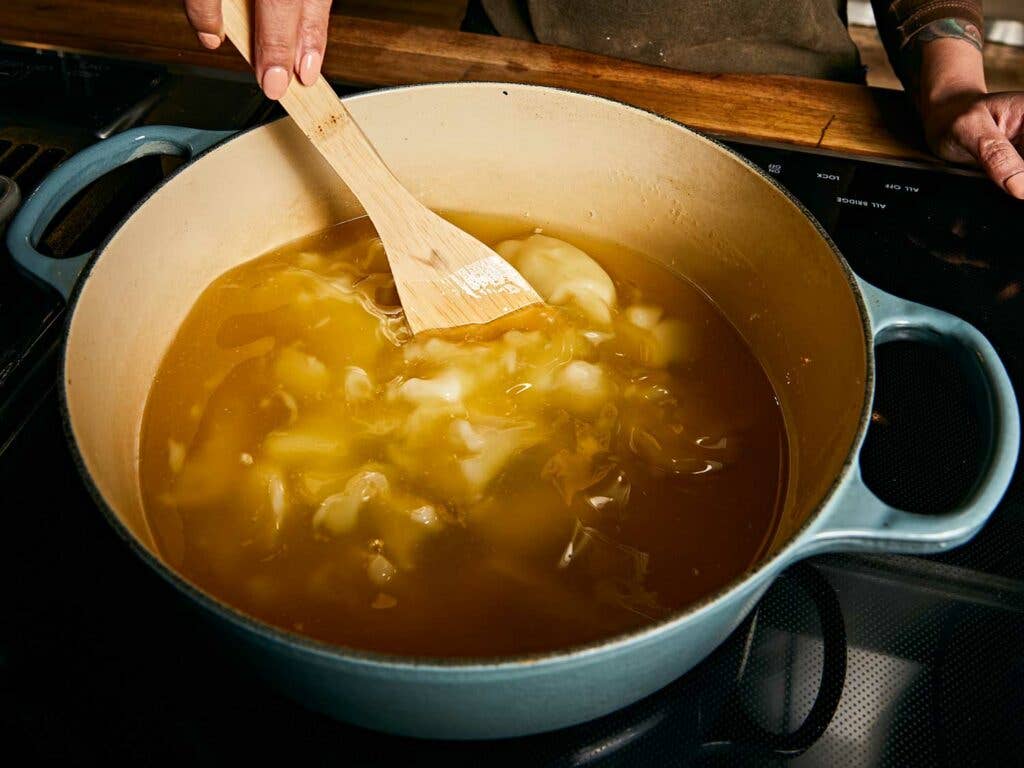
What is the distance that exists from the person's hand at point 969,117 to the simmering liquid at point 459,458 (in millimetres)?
504

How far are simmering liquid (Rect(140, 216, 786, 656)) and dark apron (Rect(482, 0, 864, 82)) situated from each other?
1.78 ft

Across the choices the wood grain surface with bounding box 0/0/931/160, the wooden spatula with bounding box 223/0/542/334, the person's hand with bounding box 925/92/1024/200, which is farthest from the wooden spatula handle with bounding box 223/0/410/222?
the person's hand with bounding box 925/92/1024/200

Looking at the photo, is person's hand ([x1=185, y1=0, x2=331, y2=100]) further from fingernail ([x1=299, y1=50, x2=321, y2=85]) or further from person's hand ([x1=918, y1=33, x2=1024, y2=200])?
person's hand ([x1=918, y1=33, x2=1024, y2=200])

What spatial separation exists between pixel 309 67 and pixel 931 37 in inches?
47.5

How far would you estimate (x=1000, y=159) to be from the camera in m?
1.37

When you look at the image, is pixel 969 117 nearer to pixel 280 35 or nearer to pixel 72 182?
pixel 280 35

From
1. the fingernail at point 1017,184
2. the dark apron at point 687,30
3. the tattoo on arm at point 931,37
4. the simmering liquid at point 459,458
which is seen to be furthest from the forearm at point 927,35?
the simmering liquid at point 459,458

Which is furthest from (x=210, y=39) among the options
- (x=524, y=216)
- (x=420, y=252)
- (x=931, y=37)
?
(x=931, y=37)

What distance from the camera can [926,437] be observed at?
1.18 meters

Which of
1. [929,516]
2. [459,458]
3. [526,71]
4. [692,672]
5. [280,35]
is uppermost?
[280,35]

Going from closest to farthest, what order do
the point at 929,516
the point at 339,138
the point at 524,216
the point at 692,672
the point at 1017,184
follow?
1. the point at 929,516
2. the point at 692,672
3. the point at 339,138
4. the point at 1017,184
5. the point at 524,216

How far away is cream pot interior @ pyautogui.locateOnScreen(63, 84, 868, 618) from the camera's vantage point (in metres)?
1.10

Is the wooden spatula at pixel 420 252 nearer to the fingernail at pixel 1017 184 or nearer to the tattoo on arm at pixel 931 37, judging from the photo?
the fingernail at pixel 1017 184

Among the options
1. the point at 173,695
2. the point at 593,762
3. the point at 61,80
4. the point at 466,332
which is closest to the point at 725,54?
the point at 466,332
